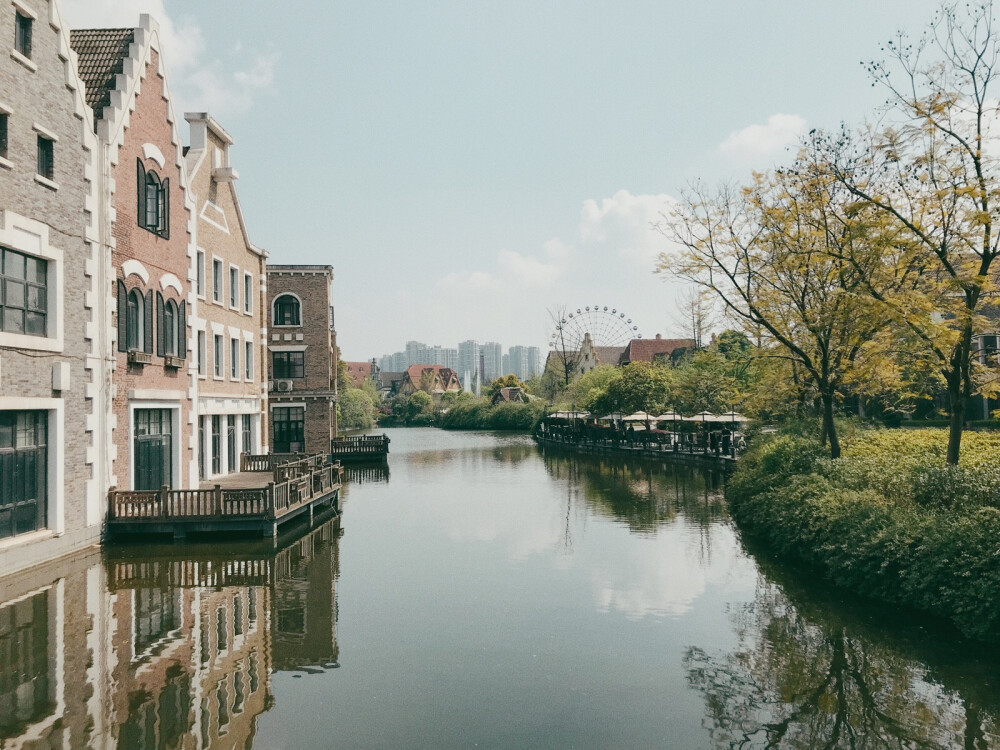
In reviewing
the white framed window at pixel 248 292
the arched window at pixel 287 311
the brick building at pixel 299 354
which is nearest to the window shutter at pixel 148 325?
the white framed window at pixel 248 292

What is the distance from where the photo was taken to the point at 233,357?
3102 cm

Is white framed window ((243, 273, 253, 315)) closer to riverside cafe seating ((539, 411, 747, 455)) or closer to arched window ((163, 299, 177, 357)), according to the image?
arched window ((163, 299, 177, 357))

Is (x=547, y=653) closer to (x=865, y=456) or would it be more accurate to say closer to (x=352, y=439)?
(x=865, y=456)

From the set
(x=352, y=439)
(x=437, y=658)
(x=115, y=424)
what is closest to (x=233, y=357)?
(x=115, y=424)

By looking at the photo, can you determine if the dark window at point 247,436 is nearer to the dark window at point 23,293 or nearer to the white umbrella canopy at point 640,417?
the dark window at point 23,293

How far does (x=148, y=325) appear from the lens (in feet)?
70.4

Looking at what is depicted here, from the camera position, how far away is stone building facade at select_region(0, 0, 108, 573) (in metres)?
15.6

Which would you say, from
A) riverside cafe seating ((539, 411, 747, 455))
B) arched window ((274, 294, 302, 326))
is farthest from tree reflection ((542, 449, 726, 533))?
arched window ((274, 294, 302, 326))

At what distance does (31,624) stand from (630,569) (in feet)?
36.8

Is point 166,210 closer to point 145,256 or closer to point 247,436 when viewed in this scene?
point 145,256

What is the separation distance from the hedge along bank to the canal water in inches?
21.4

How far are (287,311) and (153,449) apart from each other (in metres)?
22.5

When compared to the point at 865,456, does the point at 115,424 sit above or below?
above

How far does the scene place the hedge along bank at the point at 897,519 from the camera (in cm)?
1134
